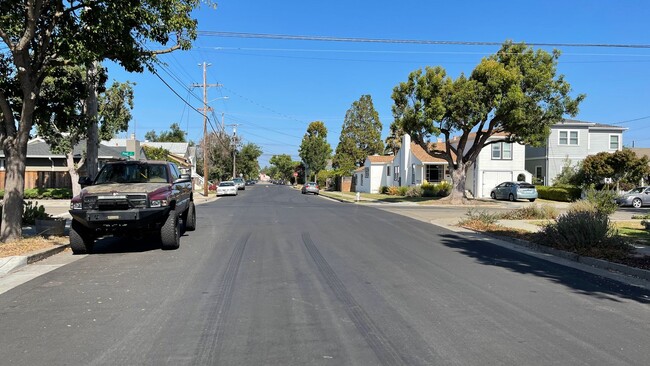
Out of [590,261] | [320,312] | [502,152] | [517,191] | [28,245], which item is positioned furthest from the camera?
[502,152]

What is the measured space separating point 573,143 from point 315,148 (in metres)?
58.0

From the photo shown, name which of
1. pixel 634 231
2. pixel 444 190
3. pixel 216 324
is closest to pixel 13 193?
pixel 216 324

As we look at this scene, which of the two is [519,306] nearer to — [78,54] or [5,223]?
[78,54]

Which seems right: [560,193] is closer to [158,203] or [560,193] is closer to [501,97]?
[501,97]

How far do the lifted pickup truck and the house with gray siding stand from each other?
1426 inches

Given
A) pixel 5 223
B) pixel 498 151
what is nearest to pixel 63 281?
pixel 5 223

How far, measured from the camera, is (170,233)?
10.6m

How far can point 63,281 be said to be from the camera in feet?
25.5

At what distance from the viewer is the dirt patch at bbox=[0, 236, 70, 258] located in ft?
31.7

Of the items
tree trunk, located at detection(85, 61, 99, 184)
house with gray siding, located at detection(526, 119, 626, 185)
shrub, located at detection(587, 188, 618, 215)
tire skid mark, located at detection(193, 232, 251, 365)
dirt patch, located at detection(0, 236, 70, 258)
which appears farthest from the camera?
house with gray siding, located at detection(526, 119, 626, 185)

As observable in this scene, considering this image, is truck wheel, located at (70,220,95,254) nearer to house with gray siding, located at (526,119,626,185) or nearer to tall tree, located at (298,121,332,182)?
house with gray siding, located at (526,119,626,185)

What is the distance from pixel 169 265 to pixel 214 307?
330 centimetres

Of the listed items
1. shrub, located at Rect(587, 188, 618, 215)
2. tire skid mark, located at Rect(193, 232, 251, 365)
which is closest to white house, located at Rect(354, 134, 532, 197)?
shrub, located at Rect(587, 188, 618, 215)

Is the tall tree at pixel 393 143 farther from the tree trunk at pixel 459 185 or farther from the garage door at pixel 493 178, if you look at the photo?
the tree trunk at pixel 459 185
